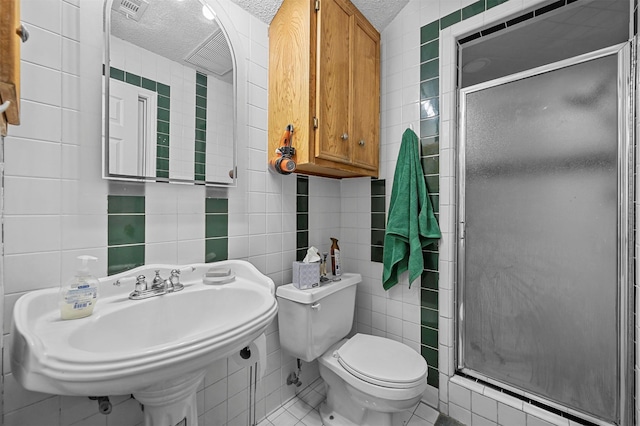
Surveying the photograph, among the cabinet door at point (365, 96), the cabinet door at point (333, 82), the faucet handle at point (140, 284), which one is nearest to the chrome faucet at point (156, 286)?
the faucet handle at point (140, 284)

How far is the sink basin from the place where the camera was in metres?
0.56

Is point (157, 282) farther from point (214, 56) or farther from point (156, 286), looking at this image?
point (214, 56)

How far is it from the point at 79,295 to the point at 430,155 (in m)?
1.61

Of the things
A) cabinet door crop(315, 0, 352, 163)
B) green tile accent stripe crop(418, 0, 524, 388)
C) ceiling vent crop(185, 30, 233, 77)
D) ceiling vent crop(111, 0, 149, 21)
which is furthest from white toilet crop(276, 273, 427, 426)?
ceiling vent crop(111, 0, 149, 21)

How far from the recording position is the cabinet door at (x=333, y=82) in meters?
1.30

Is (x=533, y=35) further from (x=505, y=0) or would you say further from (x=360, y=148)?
(x=360, y=148)

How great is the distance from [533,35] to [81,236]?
206 centimetres

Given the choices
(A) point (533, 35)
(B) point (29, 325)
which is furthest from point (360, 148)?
(B) point (29, 325)

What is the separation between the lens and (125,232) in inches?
39.3

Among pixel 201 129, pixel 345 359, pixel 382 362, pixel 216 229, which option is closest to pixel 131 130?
pixel 201 129

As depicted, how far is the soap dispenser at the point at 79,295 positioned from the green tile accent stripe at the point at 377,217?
138 cm

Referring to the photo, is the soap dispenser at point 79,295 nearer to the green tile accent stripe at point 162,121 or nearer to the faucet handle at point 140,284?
the faucet handle at point 140,284

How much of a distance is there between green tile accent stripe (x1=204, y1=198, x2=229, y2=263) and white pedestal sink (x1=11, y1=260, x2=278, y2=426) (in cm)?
7

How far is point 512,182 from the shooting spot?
4.46 feet
